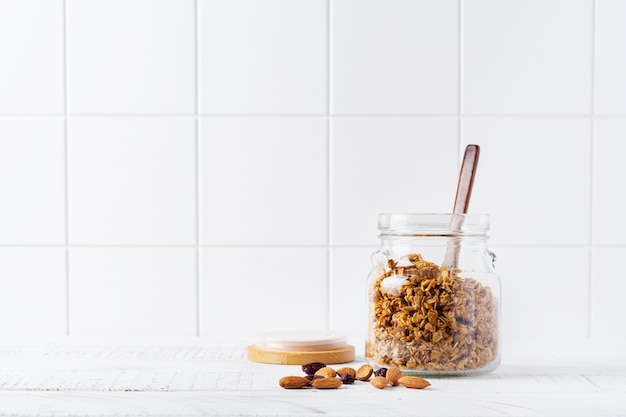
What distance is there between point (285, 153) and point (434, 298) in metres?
0.48

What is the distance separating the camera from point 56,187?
1250mm

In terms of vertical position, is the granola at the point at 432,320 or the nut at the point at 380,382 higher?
the granola at the point at 432,320

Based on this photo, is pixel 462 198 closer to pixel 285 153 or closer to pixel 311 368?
pixel 311 368

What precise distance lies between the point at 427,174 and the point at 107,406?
68 cm

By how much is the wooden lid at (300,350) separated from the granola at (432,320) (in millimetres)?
102

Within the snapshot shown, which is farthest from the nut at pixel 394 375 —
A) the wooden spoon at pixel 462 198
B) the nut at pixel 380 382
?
the wooden spoon at pixel 462 198

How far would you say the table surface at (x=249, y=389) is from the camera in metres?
0.73

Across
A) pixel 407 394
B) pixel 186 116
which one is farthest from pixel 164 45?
pixel 407 394

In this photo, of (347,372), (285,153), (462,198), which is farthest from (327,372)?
(285,153)

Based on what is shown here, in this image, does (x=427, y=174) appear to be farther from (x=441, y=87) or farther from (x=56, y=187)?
(x=56, y=187)

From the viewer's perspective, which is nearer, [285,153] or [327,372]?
[327,372]

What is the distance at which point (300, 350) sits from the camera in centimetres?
99

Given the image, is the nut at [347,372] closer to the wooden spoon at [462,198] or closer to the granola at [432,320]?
the granola at [432,320]

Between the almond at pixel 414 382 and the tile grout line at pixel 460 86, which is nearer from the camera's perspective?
the almond at pixel 414 382
